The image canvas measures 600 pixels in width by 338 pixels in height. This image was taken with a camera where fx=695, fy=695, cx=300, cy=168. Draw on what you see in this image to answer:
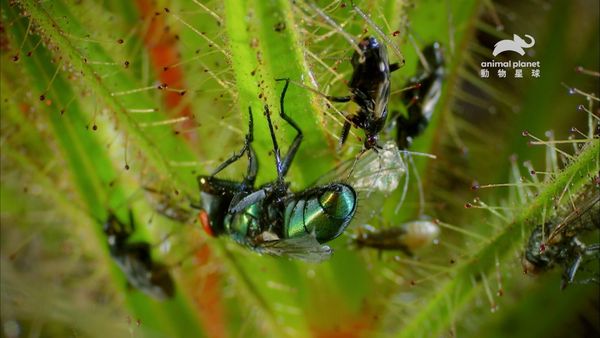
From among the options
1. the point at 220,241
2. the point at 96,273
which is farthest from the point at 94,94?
the point at 96,273

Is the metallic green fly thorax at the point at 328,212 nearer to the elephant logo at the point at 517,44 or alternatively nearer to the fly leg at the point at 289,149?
the fly leg at the point at 289,149

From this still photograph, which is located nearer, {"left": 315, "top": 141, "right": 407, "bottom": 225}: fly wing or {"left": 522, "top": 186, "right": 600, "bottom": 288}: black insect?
{"left": 522, "top": 186, "right": 600, "bottom": 288}: black insect

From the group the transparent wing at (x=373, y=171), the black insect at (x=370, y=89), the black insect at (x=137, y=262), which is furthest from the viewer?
the black insect at (x=137, y=262)

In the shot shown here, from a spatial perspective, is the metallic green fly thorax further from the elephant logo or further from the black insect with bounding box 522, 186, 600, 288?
the elephant logo

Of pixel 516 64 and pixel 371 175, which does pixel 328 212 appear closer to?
pixel 371 175

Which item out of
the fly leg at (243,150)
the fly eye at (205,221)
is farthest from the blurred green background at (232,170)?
the fly eye at (205,221)

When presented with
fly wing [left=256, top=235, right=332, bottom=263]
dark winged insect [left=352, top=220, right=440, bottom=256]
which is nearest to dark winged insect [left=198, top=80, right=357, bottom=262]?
fly wing [left=256, top=235, right=332, bottom=263]

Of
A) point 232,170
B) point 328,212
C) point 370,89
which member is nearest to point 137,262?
point 232,170
